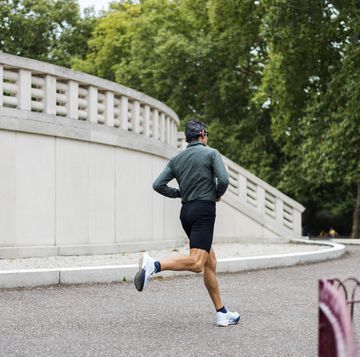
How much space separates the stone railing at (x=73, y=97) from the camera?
39.6ft

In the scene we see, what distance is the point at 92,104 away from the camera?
529 inches

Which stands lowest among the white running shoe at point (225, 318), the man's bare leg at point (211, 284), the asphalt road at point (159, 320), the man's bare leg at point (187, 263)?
the asphalt road at point (159, 320)

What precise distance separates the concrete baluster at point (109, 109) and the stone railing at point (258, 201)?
5.63m

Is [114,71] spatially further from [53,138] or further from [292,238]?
[53,138]

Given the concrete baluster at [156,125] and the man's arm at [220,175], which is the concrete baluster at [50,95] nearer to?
the concrete baluster at [156,125]

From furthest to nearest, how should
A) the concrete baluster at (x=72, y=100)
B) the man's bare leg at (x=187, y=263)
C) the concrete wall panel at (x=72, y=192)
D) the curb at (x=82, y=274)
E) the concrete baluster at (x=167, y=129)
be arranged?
the concrete baluster at (x=167, y=129), the concrete baluster at (x=72, y=100), the concrete wall panel at (x=72, y=192), the curb at (x=82, y=274), the man's bare leg at (x=187, y=263)

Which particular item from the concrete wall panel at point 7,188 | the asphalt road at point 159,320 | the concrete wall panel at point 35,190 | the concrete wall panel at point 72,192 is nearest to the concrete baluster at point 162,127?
the concrete wall panel at point 72,192

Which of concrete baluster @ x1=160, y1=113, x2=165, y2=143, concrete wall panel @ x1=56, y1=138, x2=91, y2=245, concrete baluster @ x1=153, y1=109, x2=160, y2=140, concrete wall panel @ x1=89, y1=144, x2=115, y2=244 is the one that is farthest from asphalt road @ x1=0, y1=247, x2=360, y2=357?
concrete baluster @ x1=160, y1=113, x2=165, y2=143

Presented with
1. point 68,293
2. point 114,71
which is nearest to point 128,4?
point 114,71

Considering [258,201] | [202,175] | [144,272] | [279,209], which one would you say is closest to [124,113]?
[258,201]

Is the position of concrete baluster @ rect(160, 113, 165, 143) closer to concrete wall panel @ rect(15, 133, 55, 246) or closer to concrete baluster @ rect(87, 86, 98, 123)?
concrete baluster @ rect(87, 86, 98, 123)

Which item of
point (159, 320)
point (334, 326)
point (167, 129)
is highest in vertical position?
point (167, 129)

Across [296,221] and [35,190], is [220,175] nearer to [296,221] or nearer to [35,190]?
[35,190]

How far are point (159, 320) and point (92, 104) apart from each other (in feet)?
24.2
